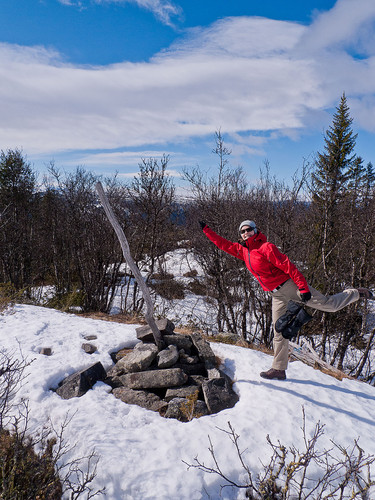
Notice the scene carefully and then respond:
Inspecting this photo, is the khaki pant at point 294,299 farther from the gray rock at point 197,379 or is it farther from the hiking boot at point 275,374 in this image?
the gray rock at point 197,379

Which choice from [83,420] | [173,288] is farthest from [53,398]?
[173,288]

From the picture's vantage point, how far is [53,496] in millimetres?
2596

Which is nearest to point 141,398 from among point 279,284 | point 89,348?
point 89,348

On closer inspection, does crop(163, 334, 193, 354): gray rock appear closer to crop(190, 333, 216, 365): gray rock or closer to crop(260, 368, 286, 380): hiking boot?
crop(190, 333, 216, 365): gray rock

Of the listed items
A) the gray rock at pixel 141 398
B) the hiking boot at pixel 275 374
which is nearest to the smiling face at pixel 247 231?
the hiking boot at pixel 275 374

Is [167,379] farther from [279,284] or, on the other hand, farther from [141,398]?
[279,284]

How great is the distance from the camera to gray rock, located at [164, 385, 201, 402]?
168 inches

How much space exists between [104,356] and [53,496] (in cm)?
265

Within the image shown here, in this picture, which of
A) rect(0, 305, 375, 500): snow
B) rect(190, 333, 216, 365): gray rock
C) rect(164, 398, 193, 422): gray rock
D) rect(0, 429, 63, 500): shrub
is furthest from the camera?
rect(190, 333, 216, 365): gray rock

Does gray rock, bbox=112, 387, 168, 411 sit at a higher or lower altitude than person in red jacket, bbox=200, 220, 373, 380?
lower

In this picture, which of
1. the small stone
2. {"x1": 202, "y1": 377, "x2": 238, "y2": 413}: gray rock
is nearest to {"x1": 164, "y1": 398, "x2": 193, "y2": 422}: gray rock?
{"x1": 202, "y1": 377, "x2": 238, "y2": 413}: gray rock

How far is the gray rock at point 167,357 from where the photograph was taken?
4.81 metres

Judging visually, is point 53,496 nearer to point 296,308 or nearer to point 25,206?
point 296,308

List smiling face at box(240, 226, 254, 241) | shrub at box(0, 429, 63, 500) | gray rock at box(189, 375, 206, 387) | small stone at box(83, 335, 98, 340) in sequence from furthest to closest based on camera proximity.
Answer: small stone at box(83, 335, 98, 340), gray rock at box(189, 375, 206, 387), smiling face at box(240, 226, 254, 241), shrub at box(0, 429, 63, 500)
